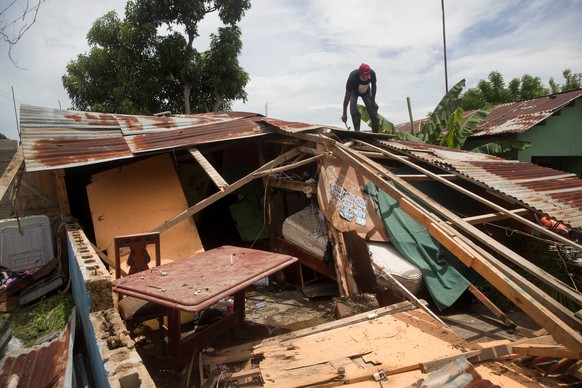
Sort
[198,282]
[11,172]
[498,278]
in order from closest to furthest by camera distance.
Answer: [198,282]
[498,278]
[11,172]

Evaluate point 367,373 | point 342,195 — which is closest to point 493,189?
point 342,195

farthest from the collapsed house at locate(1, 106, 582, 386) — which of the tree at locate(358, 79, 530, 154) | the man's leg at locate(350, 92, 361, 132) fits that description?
the tree at locate(358, 79, 530, 154)

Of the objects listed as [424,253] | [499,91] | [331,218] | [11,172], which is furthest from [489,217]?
[499,91]

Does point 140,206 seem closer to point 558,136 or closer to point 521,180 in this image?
point 521,180

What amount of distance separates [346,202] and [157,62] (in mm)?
12073

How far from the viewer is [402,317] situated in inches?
166

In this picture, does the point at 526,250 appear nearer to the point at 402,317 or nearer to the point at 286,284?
the point at 402,317

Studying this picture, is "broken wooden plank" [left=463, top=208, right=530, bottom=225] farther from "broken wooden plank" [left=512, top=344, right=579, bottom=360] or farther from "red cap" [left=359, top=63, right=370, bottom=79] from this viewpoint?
"red cap" [left=359, top=63, right=370, bottom=79]

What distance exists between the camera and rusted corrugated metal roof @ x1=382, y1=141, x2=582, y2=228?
482cm

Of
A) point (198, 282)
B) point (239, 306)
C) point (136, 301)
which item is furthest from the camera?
point (239, 306)

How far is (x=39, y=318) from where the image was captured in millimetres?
4660

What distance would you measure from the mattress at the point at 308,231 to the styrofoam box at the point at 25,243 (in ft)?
14.3

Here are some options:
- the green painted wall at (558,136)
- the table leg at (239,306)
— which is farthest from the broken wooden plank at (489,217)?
the green painted wall at (558,136)

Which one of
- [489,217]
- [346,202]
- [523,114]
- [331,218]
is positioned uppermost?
[523,114]
